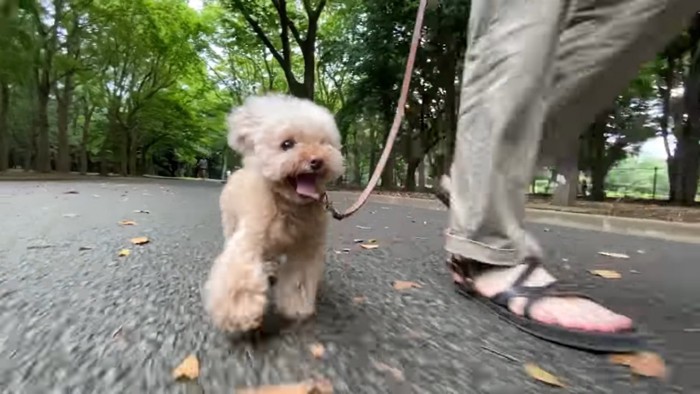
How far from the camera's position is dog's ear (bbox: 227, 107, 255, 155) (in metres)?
1.79

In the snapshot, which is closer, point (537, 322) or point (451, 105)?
point (537, 322)

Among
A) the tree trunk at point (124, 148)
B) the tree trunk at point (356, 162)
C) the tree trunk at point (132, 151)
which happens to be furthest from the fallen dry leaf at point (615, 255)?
the tree trunk at point (132, 151)

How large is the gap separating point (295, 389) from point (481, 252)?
0.87 meters

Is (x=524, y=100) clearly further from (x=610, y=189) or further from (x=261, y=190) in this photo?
(x=610, y=189)

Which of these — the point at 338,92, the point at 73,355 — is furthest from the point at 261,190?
the point at 338,92

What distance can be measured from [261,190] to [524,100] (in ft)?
2.87

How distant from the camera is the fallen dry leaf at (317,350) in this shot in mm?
1396

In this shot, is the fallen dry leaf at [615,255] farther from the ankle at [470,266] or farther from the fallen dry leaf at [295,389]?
the fallen dry leaf at [295,389]

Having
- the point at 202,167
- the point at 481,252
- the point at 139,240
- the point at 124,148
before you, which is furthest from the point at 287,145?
the point at 202,167

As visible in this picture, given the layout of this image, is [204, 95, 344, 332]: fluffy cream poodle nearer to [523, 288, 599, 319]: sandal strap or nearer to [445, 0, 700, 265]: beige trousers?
[445, 0, 700, 265]: beige trousers

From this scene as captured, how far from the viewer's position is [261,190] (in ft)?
5.46

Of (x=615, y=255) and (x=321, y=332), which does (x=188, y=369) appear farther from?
(x=615, y=255)

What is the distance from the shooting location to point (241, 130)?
1.82 m

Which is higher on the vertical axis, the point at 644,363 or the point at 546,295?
the point at 546,295
